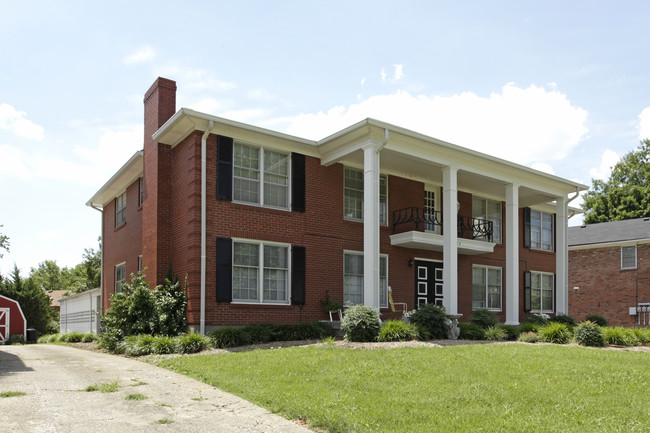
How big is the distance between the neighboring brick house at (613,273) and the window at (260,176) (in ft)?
62.6

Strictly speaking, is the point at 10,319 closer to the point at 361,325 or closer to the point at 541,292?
the point at 361,325

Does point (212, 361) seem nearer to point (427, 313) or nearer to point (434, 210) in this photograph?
point (427, 313)

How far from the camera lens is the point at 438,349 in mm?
11836

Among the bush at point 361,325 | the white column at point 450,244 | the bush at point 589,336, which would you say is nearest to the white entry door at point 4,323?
the bush at point 361,325

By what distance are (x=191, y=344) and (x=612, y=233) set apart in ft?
79.4

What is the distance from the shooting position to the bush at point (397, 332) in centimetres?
1366

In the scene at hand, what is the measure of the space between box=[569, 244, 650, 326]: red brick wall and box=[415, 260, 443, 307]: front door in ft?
39.6

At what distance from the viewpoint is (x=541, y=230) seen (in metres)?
25.2

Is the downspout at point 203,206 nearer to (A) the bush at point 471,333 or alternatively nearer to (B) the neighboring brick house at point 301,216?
(B) the neighboring brick house at point 301,216

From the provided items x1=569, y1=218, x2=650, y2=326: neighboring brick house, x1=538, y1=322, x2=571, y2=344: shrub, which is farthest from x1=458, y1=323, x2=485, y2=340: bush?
x1=569, y1=218, x2=650, y2=326: neighboring brick house

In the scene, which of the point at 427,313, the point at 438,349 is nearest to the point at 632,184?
the point at 427,313

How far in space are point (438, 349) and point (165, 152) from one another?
31.6ft

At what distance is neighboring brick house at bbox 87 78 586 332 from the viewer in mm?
15227

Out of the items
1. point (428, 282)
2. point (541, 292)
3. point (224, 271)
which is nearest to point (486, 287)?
point (428, 282)
